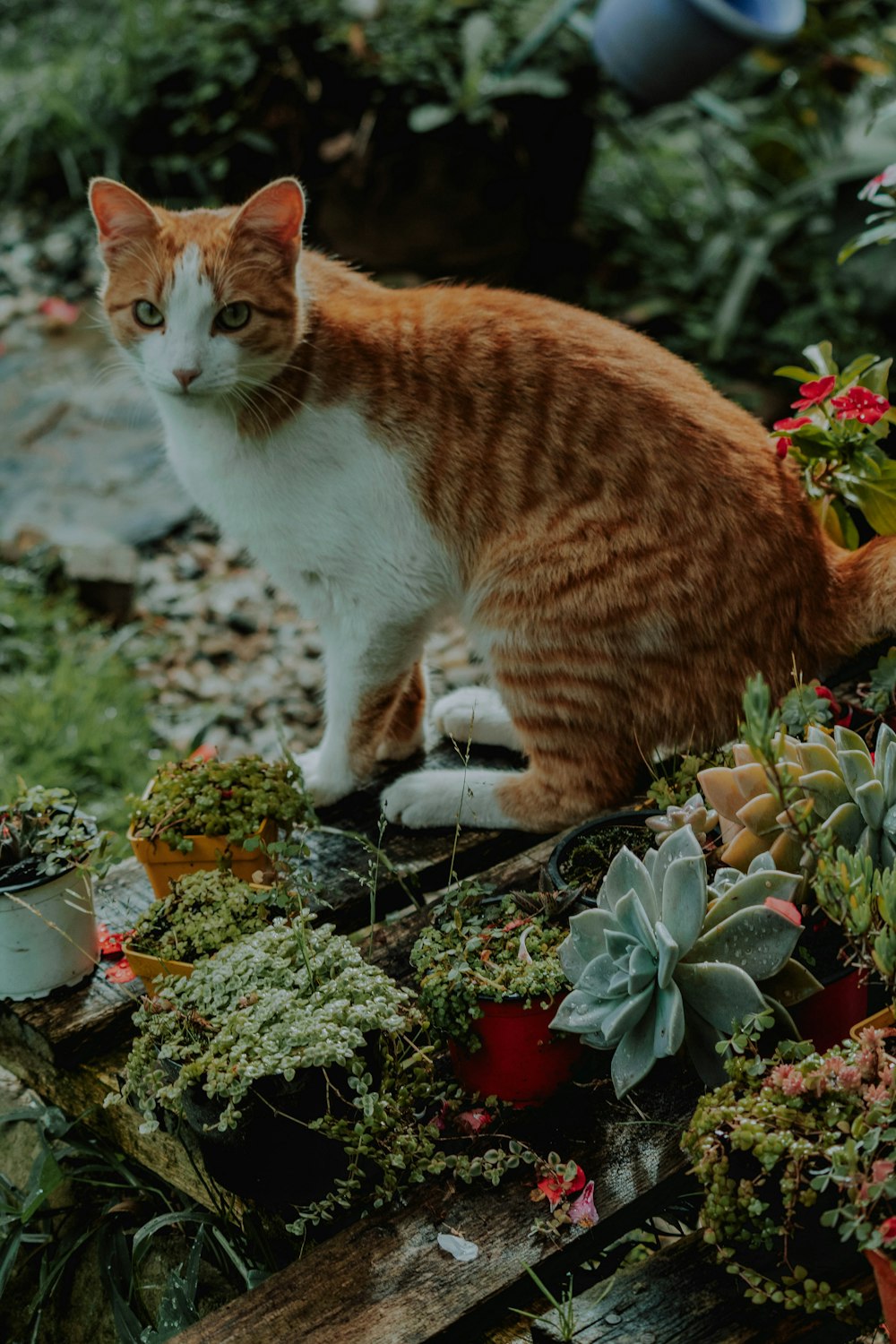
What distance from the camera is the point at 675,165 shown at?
7.25 meters

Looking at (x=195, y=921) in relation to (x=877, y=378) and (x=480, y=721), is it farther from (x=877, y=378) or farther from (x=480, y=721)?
(x=877, y=378)

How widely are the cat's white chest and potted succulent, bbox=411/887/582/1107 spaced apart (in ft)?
2.82

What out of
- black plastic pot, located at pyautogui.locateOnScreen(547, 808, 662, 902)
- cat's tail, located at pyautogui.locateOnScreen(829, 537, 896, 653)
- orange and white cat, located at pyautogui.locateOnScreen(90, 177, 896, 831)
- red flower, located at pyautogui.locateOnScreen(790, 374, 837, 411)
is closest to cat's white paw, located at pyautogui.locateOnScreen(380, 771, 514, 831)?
orange and white cat, located at pyautogui.locateOnScreen(90, 177, 896, 831)

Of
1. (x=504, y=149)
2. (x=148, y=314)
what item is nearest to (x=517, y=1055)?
(x=148, y=314)

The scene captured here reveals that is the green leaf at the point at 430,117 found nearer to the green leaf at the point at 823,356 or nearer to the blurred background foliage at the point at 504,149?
the blurred background foliage at the point at 504,149

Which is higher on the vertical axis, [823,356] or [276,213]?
[276,213]

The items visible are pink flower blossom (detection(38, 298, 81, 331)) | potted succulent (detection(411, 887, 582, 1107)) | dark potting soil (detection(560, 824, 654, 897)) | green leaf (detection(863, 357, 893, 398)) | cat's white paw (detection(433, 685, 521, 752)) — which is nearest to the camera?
potted succulent (detection(411, 887, 582, 1107))

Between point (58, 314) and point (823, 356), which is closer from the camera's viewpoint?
point (823, 356)

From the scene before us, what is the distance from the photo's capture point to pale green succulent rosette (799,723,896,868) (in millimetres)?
1719

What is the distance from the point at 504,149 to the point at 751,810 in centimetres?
485

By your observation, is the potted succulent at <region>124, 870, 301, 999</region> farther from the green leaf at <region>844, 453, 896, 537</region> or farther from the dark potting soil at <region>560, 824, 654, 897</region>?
the green leaf at <region>844, 453, 896, 537</region>

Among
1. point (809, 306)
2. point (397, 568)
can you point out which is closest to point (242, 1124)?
point (397, 568)

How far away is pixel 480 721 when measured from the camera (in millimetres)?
2857

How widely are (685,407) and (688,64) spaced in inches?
125
